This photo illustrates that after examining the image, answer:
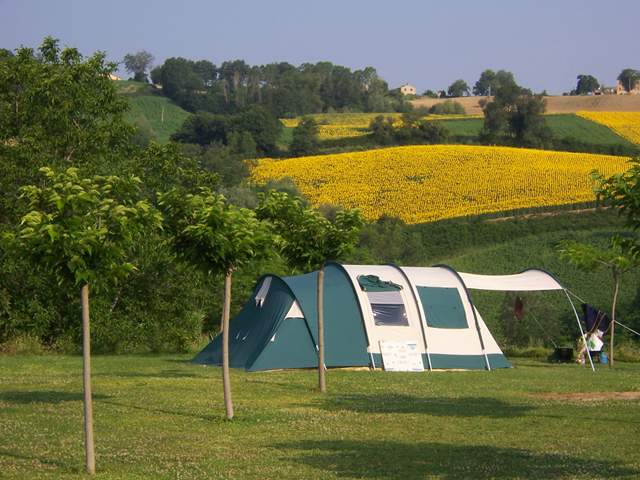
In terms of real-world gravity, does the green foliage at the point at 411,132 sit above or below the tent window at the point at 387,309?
above

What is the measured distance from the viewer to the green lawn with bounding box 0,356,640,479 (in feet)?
37.7

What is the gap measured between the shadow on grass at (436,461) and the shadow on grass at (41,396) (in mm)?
6320

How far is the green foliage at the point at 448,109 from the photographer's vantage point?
12462 cm

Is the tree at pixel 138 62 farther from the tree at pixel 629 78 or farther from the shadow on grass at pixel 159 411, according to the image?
the shadow on grass at pixel 159 411

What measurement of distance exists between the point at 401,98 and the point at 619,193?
14070cm

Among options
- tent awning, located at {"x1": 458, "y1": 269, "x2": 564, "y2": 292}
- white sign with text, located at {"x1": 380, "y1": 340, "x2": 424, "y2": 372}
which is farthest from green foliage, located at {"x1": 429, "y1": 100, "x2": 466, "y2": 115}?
white sign with text, located at {"x1": 380, "y1": 340, "x2": 424, "y2": 372}

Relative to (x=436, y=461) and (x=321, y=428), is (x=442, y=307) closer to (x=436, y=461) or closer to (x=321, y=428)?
(x=321, y=428)

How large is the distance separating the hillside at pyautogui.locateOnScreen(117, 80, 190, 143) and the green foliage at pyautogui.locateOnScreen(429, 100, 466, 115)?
30.2m

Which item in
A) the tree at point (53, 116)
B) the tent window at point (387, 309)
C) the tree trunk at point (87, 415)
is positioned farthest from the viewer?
the tree at point (53, 116)

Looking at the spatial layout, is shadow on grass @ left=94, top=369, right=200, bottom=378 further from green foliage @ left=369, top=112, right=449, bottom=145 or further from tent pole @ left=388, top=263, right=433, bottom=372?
green foliage @ left=369, top=112, right=449, bottom=145

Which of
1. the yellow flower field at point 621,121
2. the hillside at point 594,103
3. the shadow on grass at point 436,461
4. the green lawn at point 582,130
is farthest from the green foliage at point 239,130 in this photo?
the shadow on grass at point 436,461

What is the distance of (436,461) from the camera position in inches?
474

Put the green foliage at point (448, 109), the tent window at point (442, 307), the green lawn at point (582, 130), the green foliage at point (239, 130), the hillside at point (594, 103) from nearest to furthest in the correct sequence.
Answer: the tent window at point (442, 307) → the green lawn at point (582, 130) → the green foliage at point (239, 130) → the hillside at point (594, 103) → the green foliage at point (448, 109)

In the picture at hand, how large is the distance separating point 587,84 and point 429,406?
163428mm
